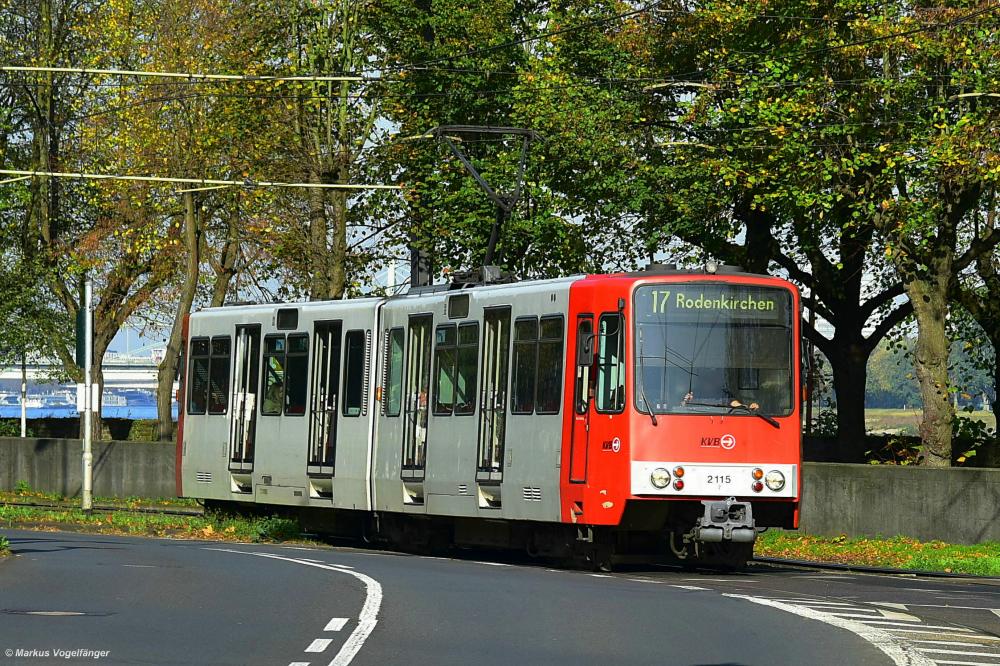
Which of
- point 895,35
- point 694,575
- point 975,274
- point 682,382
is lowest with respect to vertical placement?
point 694,575

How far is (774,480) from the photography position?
67.7ft

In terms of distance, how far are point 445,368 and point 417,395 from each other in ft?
2.69

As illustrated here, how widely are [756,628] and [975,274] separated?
→ 28036 mm

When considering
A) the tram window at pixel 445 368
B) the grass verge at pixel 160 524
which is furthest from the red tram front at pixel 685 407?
the grass verge at pixel 160 524

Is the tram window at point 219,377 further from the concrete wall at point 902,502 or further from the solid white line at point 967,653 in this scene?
the solid white line at point 967,653

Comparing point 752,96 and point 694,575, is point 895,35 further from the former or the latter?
point 694,575

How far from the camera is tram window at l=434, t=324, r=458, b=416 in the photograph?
23.5 m

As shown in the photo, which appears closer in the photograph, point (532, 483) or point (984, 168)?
point (532, 483)

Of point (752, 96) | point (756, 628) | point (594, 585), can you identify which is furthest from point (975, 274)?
point (756, 628)

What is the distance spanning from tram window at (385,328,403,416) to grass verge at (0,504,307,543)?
4.46 meters

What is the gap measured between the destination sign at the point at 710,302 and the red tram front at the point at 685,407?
0.01 meters

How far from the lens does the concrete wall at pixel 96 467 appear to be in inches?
1652

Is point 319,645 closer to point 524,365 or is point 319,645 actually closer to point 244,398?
point 524,365

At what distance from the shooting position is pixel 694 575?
20.5 m
